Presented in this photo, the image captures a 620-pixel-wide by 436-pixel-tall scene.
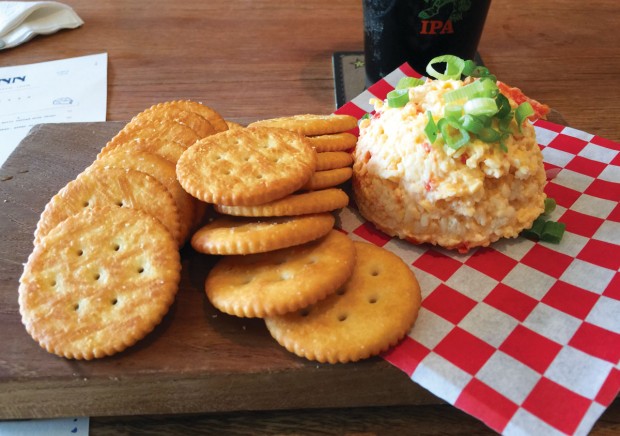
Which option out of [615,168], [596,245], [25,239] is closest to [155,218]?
[25,239]

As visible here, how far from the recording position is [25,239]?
155 cm

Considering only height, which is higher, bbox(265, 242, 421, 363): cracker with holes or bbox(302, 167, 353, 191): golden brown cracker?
bbox(302, 167, 353, 191): golden brown cracker

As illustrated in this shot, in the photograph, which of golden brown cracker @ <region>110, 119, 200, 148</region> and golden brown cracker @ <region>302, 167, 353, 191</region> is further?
golden brown cracker @ <region>110, 119, 200, 148</region>

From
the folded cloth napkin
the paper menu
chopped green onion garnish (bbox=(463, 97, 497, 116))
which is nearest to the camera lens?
chopped green onion garnish (bbox=(463, 97, 497, 116))

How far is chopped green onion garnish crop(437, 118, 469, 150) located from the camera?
135cm

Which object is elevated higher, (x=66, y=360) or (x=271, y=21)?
(x=271, y=21)

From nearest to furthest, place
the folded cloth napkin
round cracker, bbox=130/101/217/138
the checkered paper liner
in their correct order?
the checkered paper liner < round cracker, bbox=130/101/217/138 < the folded cloth napkin

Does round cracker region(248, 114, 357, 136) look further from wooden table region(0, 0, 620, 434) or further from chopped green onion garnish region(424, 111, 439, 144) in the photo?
wooden table region(0, 0, 620, 434)

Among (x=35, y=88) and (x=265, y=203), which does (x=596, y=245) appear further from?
(x=35, y=88)

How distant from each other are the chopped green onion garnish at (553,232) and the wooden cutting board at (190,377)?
616 millimetres

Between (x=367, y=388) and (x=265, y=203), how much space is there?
51 cm

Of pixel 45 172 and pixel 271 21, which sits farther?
pixel 271 21

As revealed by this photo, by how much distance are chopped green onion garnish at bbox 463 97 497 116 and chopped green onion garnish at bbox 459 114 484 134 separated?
0.02 metres

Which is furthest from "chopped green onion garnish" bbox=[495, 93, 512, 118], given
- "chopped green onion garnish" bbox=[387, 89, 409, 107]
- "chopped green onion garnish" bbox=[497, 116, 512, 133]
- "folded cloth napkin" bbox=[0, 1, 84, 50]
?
"folded cloth napkin" bbox=[0, 1, 84, 50]
